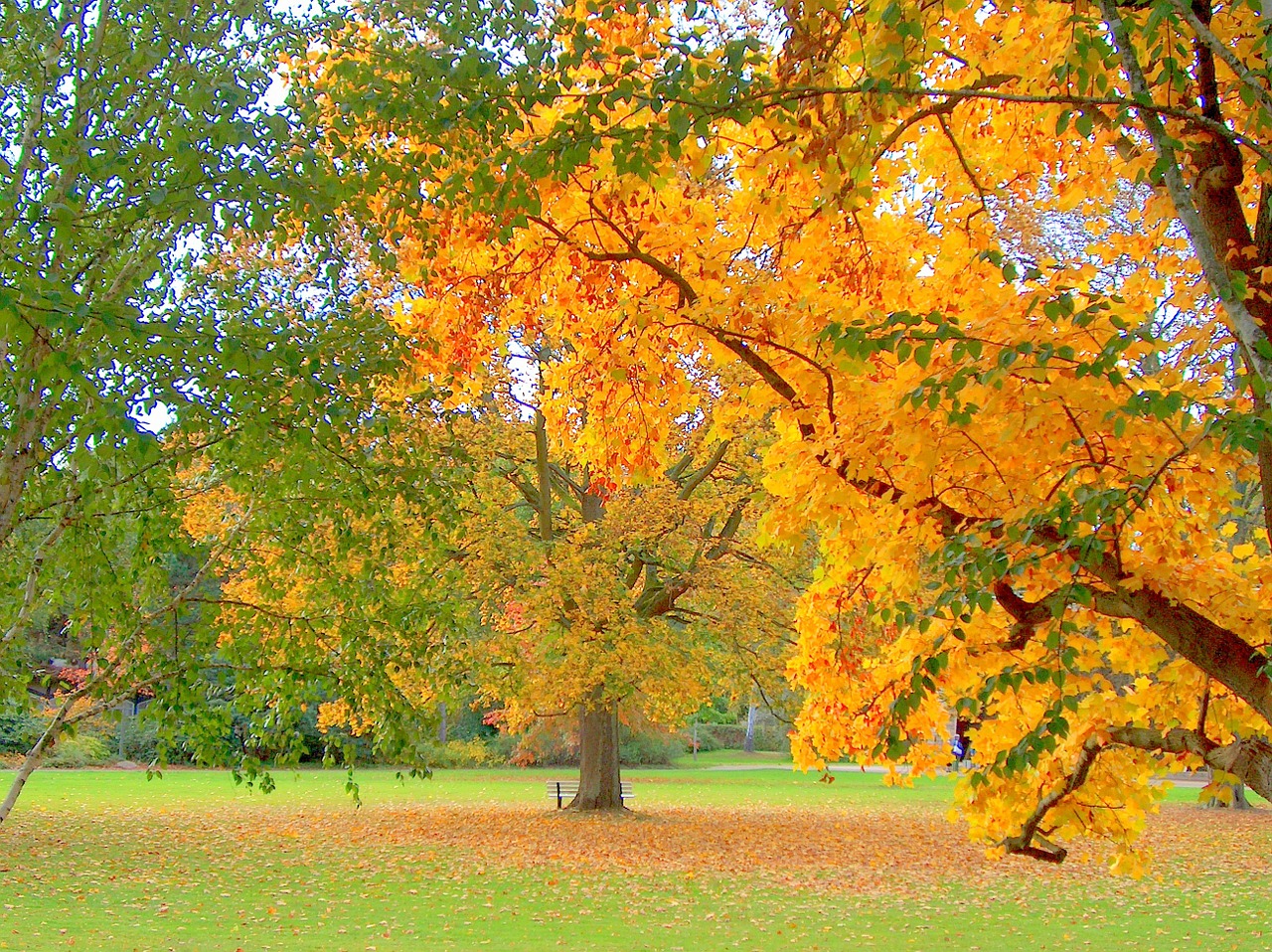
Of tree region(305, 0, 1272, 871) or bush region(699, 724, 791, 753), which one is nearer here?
tree region(305, 0, 1272, 871)

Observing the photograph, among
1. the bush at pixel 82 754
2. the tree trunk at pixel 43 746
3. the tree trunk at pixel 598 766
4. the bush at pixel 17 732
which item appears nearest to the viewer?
the tree trunk at pixel 43 746

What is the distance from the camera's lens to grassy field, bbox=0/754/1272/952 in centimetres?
988

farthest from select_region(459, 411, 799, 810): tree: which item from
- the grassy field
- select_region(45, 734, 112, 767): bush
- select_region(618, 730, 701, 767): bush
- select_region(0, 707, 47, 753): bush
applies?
select_region(45, 734, 112, 767): bush

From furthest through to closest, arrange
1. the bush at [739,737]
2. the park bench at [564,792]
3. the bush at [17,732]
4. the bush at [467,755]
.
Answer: the bush at [739,737]
the bush at [467,755]
the bush at [17,732]
the park bench at [564,792]

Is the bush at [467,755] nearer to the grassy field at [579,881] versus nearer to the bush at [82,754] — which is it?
the bush at [82,754]

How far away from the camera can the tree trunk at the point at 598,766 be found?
19.0 metres

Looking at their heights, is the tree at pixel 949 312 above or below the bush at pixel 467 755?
above

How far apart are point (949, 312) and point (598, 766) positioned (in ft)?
52.7

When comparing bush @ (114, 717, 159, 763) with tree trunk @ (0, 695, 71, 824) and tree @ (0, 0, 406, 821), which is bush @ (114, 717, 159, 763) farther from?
tree @ (0, 0, 406, 821)

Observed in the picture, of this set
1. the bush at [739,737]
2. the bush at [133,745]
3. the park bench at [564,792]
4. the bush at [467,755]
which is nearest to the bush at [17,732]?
the bush at [133,745]

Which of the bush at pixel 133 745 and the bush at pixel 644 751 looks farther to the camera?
the bush at pixel 644 751

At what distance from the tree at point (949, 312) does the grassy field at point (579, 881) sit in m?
6.12

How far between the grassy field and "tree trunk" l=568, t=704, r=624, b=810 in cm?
69

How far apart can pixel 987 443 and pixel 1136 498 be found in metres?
0.82
